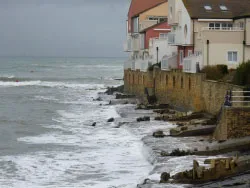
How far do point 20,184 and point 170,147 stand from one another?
6.42m

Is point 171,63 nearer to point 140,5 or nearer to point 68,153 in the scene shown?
point 68,153

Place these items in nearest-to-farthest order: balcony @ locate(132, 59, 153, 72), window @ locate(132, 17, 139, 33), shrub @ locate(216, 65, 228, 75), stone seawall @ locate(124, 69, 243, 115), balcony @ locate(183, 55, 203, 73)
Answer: stone seawall @ locate(124, 69, 243, 115) → shrub @ locate(216, 65, 228, 75) → balcony @ locate(183, 55, 203, 73) → balcony @ locate(132, 59, 153, 72) → window @ locate(132, 17, 139, 33)

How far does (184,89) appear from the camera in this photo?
37156 mm

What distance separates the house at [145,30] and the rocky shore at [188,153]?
17.8 meters

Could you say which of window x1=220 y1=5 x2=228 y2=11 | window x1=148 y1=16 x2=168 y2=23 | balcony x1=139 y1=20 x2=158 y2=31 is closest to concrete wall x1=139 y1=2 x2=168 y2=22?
window x1=148 y1=16 x2=168 y2=23

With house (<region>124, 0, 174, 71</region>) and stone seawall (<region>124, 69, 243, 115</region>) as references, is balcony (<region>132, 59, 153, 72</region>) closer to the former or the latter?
house (<region>124, 0, 174, 71</region>)

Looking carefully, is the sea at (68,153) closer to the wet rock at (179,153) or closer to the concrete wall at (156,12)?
the wet rock at (179,153)

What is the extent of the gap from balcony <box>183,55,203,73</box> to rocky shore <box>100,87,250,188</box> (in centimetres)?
357

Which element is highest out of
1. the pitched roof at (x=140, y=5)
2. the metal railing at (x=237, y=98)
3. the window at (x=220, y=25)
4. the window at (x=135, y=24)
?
the pitched roof at (x=140, y=5)

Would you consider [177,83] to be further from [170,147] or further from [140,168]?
[140,168]

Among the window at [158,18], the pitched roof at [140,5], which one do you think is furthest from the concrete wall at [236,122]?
the pitched roof at [140,5]

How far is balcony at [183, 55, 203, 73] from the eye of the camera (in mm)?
35750

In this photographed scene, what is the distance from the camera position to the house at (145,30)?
51931 millimetres

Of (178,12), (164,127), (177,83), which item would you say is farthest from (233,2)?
(164,127)
